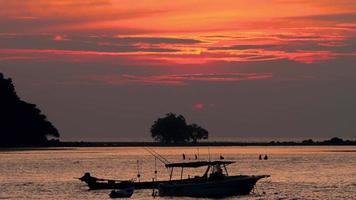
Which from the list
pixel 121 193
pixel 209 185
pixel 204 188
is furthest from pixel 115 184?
pixel 209 185

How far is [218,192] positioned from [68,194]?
16.4m

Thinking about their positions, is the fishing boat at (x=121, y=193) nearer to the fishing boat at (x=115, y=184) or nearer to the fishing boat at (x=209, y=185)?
the fishing boat at (x=209, y=185)

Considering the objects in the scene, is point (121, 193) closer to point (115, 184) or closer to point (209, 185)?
point (115, 184)

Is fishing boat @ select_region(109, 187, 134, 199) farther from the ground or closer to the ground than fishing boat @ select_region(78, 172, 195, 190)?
closer to the ground

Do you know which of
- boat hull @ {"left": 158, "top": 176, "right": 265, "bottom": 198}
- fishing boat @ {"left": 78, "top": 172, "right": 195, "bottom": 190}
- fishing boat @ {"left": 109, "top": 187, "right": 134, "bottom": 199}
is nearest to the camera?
boat hull @ {"left": 158, "top": 176, "right": 265, "bottom": 198}

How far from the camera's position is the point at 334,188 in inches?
3492

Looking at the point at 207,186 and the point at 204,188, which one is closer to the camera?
the point at 204,188

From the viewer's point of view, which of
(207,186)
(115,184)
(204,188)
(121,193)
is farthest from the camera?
(115,184)

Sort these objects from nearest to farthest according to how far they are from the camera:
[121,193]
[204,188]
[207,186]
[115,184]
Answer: [204,188] < [207,186] < [121,193] < [115,184]

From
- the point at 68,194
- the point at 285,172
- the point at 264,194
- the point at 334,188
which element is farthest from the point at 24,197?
the point at 285,172

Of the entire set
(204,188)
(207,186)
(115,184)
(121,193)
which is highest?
(115,184)

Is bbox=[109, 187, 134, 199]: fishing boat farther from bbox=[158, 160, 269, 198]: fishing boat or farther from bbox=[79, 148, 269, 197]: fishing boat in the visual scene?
bbox=[158, 160, 269, 198]: fishing boat

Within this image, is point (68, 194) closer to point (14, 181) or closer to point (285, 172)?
point (14, 181)

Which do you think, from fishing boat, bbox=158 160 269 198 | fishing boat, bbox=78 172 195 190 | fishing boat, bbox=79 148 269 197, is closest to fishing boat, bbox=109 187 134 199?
fishing boat, bbox=79 148 269 197
